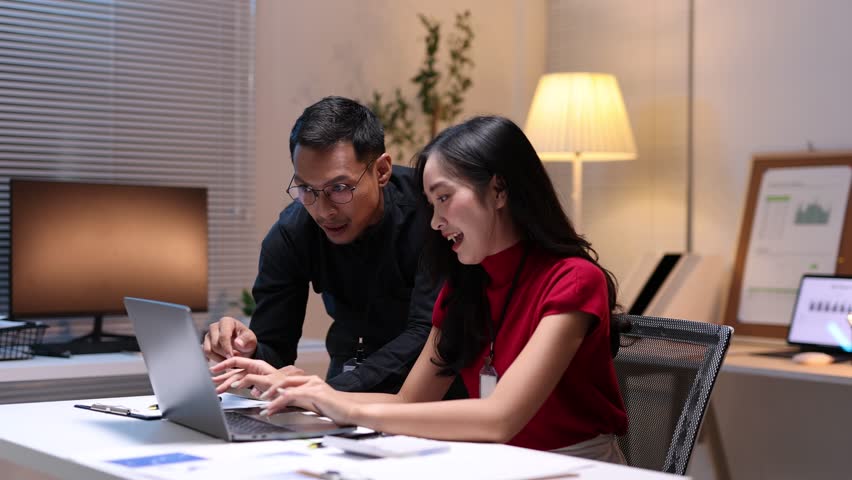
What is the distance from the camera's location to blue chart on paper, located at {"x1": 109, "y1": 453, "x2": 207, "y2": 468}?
1411 millimetres

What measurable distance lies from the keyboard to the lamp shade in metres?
2.82

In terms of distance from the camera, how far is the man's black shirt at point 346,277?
7.86 ft

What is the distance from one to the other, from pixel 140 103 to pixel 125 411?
2350 millimetres

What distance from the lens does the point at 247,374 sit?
1828 mm

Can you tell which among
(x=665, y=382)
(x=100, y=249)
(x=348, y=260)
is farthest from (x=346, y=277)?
(x=100, y=249)

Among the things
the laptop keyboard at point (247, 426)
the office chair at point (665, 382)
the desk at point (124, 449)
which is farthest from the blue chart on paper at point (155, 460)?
the office chair at point (665, 382)

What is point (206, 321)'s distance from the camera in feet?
13.7

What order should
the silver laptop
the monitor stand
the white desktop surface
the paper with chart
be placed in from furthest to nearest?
the paper with chart, the monitor stand, the white desktop surface, the silver laptop

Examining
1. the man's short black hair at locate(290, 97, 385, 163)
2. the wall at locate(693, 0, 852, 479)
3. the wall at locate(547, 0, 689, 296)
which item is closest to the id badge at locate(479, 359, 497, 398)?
the man's short black hair at locate(290, 97, 385, 163)

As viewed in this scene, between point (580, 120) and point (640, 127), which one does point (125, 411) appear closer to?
point (580, 120)

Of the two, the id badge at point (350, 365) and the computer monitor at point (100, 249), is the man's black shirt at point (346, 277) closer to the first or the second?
the id badge at point (350, 365)

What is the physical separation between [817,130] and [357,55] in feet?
6.19

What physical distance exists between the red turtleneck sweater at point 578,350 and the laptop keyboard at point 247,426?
0.43 m

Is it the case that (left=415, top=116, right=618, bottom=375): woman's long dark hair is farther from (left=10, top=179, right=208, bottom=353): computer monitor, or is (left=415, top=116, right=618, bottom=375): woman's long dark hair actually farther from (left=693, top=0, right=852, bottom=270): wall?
(left=693, top=0, right=852, bottom=270): wall
